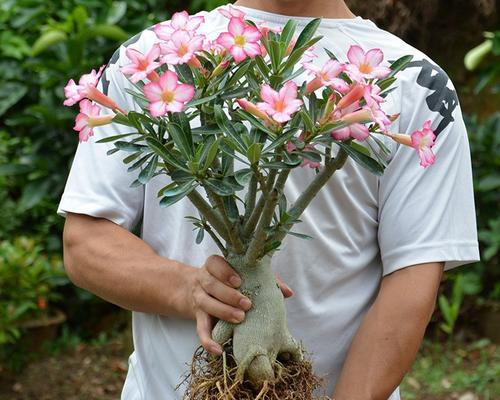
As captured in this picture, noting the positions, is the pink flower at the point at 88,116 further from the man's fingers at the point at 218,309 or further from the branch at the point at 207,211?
the man's fingers at the point at 218,309

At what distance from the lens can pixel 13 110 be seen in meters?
6.34

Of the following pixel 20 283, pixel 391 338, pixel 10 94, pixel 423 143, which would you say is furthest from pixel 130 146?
pixel 10 94

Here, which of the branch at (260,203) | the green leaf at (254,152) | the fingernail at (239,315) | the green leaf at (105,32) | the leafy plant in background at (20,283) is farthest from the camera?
the green leaf at (105,32)

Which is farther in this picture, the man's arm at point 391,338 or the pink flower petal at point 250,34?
the man's arm at point 391,338

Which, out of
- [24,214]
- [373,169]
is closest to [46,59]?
[24,214]

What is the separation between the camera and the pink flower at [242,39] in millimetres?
1648

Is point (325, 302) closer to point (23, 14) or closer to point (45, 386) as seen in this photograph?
point (45, 386)

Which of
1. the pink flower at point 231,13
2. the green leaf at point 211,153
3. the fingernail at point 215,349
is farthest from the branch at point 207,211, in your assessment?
the pink flower at point 231,13

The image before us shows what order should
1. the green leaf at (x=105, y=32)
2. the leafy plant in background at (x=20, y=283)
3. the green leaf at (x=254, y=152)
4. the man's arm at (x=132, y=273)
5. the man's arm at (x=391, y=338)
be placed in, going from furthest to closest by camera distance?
the green leaf at (x=105, y=32), the leafy plant in background at (x=20, y=283), the man's arm at (x=391, y=338), the man's arm at (x=132, y=273), the green leaf at (x=254, y=152)

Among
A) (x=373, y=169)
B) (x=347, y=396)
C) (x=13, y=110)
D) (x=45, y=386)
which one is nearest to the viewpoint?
(x=373, y=169)

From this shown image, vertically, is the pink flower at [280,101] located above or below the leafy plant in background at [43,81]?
above

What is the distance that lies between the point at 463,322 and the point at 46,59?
10.1 feet

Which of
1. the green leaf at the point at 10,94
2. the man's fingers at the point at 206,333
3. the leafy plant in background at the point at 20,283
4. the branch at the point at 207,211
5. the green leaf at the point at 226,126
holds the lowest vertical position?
the leafy plant in background at the point at 20,283

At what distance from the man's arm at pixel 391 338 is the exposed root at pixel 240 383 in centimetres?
19
